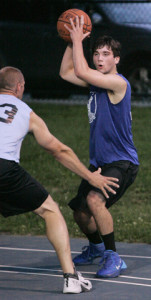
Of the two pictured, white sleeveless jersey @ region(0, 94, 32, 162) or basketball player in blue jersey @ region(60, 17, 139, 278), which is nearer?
white sleeveless jersey @ region(0, 94, 32, 162)

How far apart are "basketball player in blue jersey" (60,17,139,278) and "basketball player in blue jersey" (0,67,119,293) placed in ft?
1.94

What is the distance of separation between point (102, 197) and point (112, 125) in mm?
626

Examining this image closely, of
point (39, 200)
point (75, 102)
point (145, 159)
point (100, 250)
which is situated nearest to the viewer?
point (39, 200)

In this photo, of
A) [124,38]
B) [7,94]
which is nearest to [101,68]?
[7,94]

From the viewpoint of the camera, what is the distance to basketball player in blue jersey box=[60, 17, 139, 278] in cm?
731

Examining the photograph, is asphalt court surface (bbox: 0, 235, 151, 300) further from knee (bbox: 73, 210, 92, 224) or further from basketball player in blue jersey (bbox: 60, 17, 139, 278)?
knee (bbox: 73, 210, 92, 224)

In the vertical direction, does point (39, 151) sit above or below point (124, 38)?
below

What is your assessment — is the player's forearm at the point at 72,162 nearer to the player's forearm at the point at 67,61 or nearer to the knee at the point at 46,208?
the knee at the point at 46,208

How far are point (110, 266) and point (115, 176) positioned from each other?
29.9 inches

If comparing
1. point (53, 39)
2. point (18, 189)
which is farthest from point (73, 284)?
point (53, 39)

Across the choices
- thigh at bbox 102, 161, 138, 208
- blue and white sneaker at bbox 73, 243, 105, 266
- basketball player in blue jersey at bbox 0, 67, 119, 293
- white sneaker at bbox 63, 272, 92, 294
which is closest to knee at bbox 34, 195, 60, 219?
basketball player in blue jersey at bbox 0, 67, 119, 293

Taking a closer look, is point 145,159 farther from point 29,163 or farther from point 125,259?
point 125,259

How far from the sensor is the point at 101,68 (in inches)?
297

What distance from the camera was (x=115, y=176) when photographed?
7.41 meters
